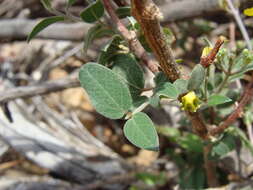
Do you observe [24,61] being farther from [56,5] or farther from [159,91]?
[159,91]

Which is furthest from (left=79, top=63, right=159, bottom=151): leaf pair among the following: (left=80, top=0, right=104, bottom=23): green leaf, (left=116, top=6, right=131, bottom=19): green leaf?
(left=116, top=6, right=131, bottom=19): green leaf

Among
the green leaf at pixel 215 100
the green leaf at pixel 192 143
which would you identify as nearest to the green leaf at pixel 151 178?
the green leaf at pixel 192 143

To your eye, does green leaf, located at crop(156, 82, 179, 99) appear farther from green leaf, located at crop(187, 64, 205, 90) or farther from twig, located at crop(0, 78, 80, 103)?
twig, located at crop(0, 78, 80, 103)

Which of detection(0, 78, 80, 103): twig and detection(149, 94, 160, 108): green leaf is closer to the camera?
detection(149, 94, 160, 108): green leaf

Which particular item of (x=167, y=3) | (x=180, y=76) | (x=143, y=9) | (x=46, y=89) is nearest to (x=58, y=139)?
(x=46, y=89)

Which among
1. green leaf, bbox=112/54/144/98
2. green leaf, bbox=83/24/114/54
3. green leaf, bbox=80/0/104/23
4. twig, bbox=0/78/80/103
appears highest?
green leaf, bbox=80/0/104/23

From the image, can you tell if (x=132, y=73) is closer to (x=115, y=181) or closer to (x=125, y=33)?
(x=125, y=33)

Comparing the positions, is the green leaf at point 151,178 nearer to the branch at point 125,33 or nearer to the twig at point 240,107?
the twig at point 240,107
